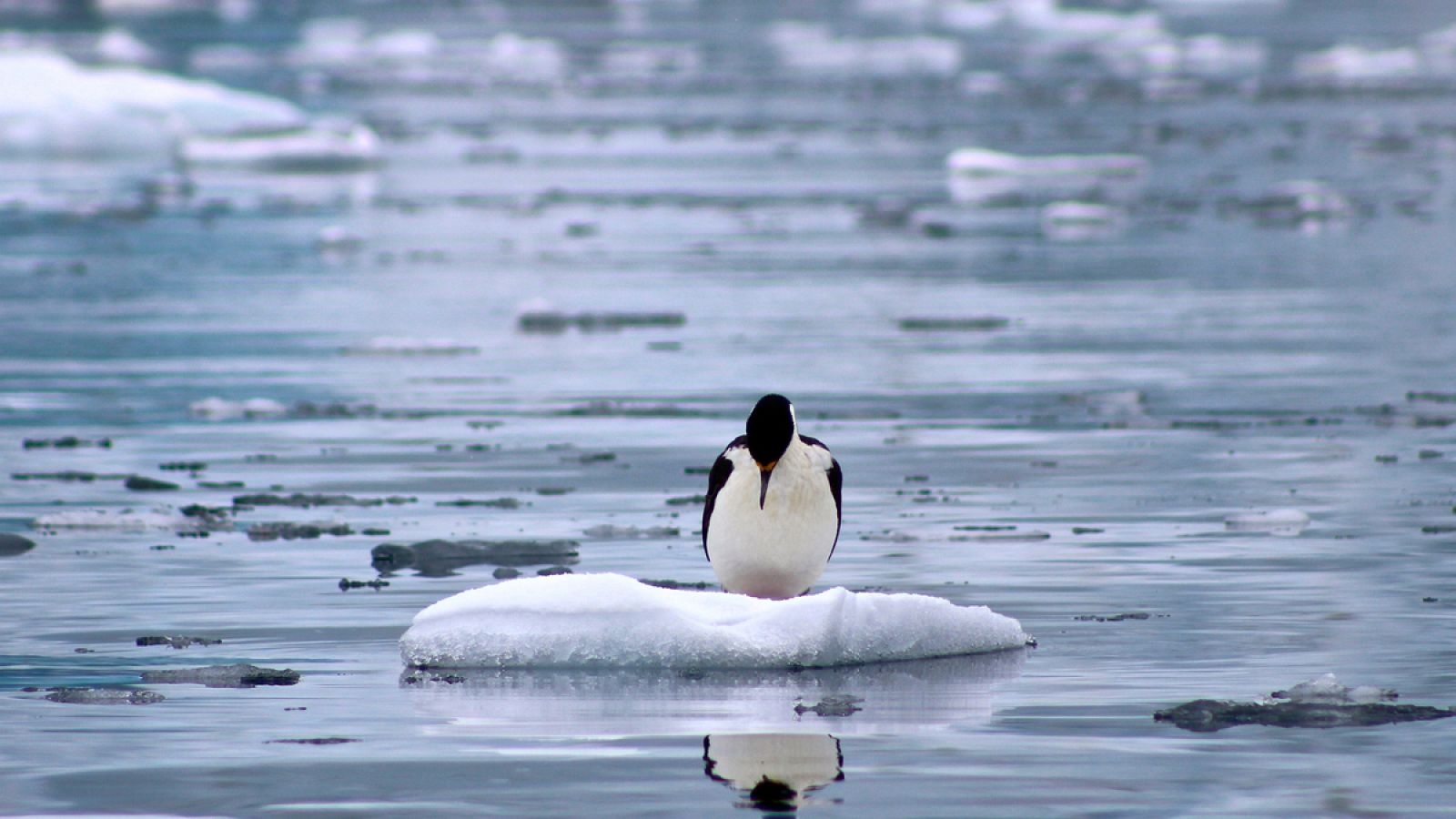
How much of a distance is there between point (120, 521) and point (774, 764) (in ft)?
15.6

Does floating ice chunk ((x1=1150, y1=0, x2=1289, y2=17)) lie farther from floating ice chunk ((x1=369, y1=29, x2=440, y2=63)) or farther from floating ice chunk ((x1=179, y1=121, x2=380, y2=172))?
floating ice chunk ((x1=179, y1=121, x2=380, y2=172))

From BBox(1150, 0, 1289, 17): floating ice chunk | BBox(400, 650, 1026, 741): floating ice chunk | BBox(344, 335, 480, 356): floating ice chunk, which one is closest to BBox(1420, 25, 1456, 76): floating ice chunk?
BBox(1150, 0, 1289, 17): floating ice chunk

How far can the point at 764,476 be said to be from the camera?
7.91 meters

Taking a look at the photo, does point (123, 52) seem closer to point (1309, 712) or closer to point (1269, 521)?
point (1269, 521)

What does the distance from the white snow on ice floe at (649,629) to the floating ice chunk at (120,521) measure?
116 inches

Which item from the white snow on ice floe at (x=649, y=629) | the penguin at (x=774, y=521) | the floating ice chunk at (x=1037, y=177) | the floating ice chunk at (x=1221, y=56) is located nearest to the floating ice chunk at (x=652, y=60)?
the floating ice chunk at (x=1221, y=56)

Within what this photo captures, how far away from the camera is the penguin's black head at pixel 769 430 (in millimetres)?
7781

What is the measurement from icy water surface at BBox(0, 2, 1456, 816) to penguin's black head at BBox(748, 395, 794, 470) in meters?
0.75

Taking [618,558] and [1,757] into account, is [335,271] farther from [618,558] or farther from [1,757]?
A: [1,757]

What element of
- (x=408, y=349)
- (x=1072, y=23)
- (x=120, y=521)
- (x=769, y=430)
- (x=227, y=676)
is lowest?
(x=227, y=676)

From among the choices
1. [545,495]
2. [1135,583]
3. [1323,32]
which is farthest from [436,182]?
[1323,32]

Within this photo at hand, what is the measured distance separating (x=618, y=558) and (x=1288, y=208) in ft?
59.3

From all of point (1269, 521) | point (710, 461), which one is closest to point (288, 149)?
point (710, 461)

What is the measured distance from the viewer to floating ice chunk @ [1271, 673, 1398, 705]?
6.85 metres
